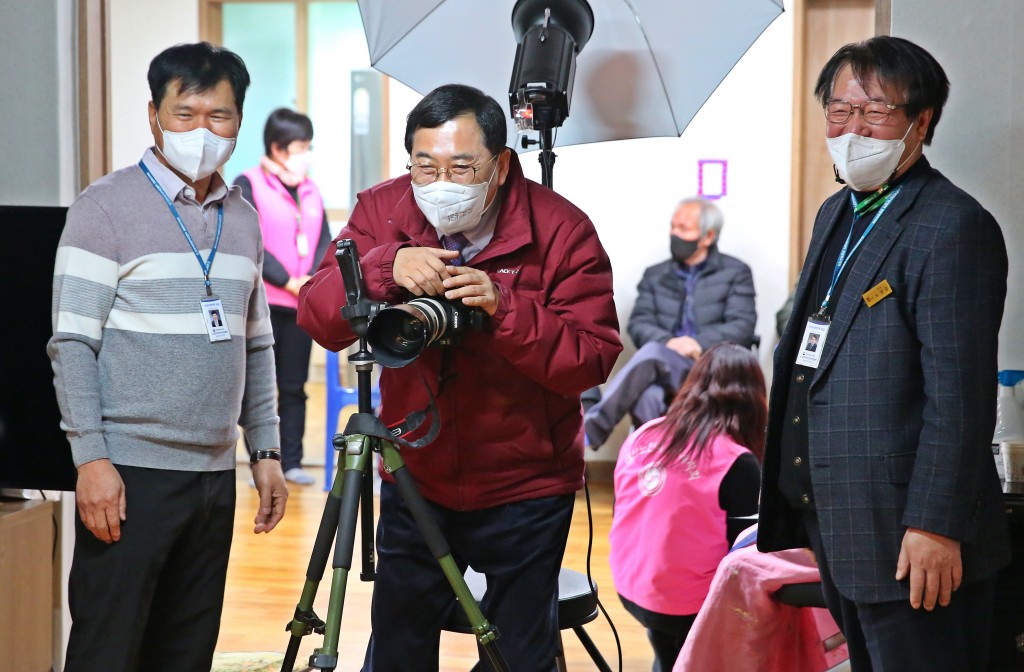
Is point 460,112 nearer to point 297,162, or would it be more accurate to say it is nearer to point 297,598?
point 297,598

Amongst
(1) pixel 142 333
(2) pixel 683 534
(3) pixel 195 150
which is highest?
(3) pixel 195 150

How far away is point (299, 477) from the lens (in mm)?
5438

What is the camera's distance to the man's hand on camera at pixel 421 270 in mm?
1535

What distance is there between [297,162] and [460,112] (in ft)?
12.5

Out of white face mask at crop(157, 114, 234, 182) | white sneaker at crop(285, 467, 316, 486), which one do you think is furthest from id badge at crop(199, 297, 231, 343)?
white sneaker at crop(285, 467, 316, 486)

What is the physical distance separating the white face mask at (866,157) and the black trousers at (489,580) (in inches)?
→ 26.3

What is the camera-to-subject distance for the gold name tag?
1.59 metres

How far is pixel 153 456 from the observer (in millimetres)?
1874

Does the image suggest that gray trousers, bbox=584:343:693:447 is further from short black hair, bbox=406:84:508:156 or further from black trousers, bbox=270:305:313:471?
short black hair, bbox=406:84:508:156

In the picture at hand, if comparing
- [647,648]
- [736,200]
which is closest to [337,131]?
[736,200]

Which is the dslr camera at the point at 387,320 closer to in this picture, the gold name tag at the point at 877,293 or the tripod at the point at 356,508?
the tripod at the point at 356,508

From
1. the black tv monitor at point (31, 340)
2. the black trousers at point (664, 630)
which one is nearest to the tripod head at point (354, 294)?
the black tv monitor at point (31, 340)

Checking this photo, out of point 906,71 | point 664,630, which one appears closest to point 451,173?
point 906,71

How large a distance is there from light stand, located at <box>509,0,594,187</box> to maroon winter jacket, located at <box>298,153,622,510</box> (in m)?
0.26
